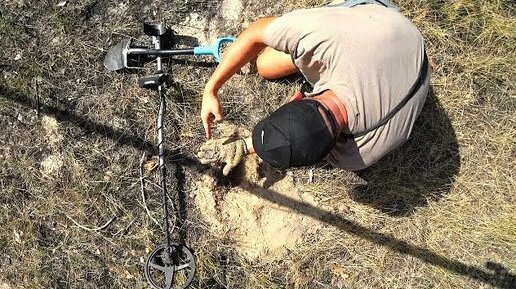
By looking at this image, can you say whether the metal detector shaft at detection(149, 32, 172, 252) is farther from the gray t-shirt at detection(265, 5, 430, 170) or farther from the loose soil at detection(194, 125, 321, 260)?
the gray t-shirt at detection(265, 5, 430, 170)

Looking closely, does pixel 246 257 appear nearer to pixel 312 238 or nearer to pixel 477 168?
pixel 312 238

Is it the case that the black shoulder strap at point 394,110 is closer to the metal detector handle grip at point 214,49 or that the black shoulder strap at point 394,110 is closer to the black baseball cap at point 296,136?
the black baseball cap at point 296,136

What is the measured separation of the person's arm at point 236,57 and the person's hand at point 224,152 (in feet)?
0.77

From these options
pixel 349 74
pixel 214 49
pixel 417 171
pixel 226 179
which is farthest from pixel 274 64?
pixel 417 171

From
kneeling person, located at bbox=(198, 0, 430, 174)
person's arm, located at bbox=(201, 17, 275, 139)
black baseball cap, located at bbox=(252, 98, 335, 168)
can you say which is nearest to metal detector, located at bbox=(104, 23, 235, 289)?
person's arm, located at bbox=(201, 17, 275, 139)

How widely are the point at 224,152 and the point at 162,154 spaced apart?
0.31 meters

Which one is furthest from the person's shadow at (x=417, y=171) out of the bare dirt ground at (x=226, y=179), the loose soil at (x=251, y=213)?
the loose soil at (x=251, y=213)

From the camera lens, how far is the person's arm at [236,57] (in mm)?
2111

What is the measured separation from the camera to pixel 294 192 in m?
2.76

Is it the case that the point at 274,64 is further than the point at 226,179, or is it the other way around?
the point at 226,179

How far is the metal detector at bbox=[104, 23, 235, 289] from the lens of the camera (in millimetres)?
2590

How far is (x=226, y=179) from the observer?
2717mm

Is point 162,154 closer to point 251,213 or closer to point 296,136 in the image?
point 251,213

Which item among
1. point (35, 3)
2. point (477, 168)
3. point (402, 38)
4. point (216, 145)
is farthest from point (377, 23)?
point (35, 3)
